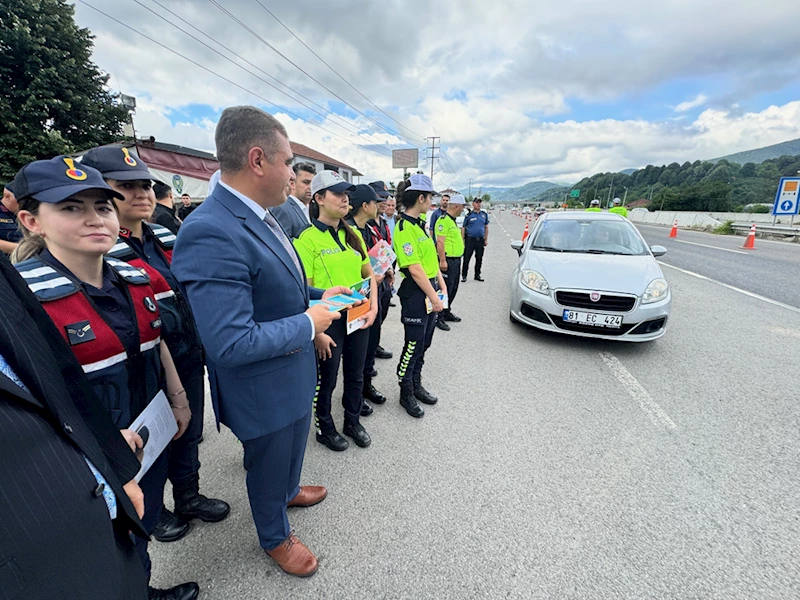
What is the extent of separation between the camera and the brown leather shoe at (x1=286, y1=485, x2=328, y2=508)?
6.77 ft

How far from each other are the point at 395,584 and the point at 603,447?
1766 millimetres

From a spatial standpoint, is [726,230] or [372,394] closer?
[372,394]

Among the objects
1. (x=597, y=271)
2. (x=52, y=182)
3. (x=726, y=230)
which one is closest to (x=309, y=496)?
(x=52, y=182)

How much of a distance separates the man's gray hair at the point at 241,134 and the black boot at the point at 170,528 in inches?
72.9

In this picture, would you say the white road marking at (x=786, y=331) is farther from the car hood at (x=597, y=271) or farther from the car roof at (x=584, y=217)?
the car roof at (x=584, y=217)

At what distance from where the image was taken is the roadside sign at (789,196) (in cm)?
1378

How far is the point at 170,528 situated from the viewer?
1894 millimetres

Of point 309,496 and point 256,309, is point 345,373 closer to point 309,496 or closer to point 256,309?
point 309,496

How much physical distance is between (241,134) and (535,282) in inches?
148

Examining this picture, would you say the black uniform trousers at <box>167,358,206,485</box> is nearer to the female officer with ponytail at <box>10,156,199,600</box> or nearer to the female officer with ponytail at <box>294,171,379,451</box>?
the female officer with ponytail at <box>10,156,199,600</box>

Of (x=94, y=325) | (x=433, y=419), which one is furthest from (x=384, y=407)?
(x=94, y=325)

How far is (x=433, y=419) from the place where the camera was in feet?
9.55

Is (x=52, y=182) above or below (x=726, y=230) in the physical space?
above

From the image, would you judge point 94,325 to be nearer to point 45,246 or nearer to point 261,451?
point 45,246
